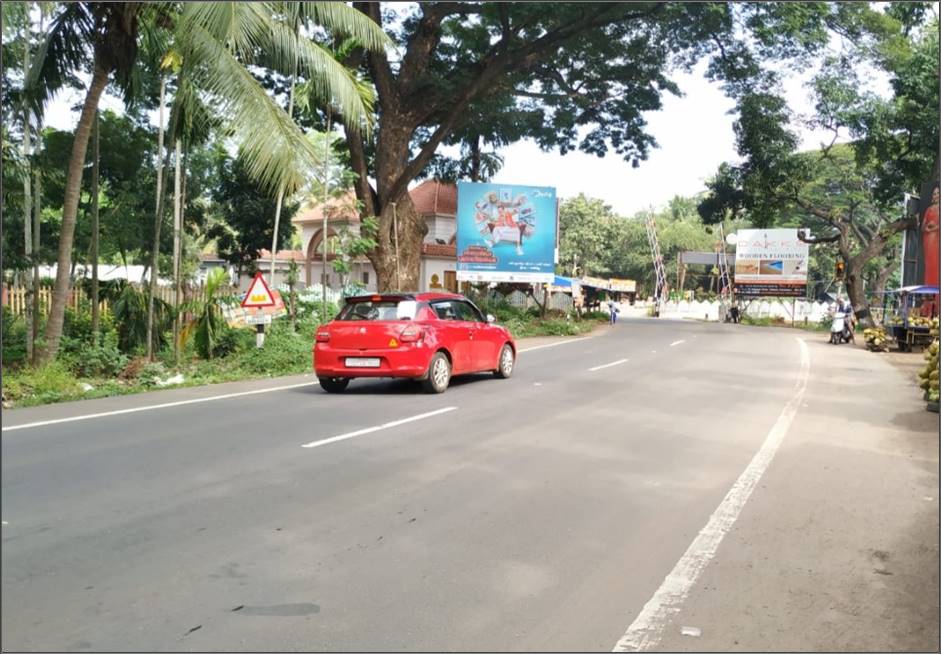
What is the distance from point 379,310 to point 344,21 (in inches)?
154

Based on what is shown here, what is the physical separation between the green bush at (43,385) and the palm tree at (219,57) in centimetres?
484

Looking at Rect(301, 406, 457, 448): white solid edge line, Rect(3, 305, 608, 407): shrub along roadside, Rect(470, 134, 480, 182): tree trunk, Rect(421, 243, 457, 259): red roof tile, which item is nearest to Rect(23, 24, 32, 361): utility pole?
Rect(3, 305, 608, 407): shrub along roadside

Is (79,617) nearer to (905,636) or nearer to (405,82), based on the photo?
(905,636)

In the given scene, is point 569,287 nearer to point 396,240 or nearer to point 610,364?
point 396,240

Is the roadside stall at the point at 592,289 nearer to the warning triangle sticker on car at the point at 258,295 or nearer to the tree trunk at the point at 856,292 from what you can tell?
the tree trunk at the point at 856,292

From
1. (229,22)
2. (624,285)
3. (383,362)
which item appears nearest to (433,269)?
(624,285)

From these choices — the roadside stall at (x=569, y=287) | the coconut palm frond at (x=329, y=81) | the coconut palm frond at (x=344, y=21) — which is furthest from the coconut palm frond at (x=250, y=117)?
the roadside stall at (x=569, y=287)

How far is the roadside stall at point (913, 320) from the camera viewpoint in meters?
21.8

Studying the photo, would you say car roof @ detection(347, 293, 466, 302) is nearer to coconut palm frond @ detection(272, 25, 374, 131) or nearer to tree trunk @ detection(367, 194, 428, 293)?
coconut palm frond @ detection(272, 25, 374, 131)

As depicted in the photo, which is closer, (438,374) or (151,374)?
(438,374)

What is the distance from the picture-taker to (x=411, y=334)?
9.96 metres

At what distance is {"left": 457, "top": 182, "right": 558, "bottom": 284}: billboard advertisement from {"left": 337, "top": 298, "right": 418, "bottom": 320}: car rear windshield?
1836 centimetres

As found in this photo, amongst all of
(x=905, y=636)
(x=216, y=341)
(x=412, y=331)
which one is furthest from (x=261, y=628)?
(x=216, y=341)

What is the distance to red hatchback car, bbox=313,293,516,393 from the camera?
9859 millimetres
